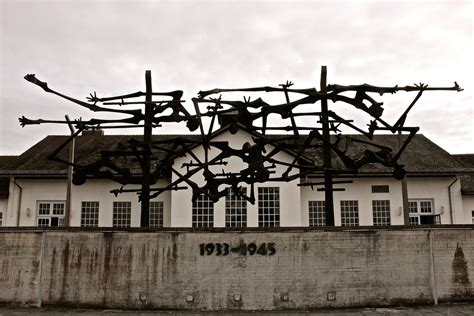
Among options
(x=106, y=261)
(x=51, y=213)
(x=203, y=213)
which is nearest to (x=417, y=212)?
(x=203, y=213)

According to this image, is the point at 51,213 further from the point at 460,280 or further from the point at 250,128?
the point at 460,280

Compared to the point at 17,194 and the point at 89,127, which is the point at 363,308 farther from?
the point at 17,194

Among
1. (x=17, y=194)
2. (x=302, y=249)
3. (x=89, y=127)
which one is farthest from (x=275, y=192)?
(x=17, y=194)

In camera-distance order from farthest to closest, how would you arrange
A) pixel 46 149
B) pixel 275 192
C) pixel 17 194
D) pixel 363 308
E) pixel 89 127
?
1. pixel 46 149
2. pixel 17 194
3. pixel 275 192
4. pixel 89 127
5. pixel 363 308

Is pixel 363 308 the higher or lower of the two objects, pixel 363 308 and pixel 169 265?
the lower

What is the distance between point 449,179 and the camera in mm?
22766

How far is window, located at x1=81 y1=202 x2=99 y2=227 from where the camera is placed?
73.4 feet

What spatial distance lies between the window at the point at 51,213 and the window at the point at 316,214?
12407 mm

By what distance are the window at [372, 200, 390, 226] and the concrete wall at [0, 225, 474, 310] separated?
32.4ft

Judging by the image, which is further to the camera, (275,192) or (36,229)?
(275,192)

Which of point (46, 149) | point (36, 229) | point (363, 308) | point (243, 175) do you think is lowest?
point (363, 308)

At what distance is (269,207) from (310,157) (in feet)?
13.7

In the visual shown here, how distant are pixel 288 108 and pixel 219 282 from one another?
4.94m

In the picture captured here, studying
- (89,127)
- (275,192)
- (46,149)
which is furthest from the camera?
(46,149)
